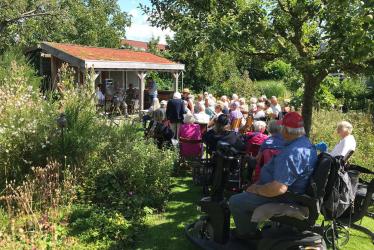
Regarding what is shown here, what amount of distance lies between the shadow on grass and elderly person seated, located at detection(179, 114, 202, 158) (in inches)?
29.6

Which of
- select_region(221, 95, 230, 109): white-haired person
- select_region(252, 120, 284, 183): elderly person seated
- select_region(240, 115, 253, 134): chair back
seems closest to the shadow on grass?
select_region(252, 120, 284, 183): elderly person seated

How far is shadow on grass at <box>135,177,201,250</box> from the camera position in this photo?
5148mm

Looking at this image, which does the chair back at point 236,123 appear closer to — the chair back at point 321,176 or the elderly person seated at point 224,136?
the elderly person seated at point 224,136

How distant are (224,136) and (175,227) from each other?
1.78 m

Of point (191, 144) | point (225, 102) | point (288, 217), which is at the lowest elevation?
point (288, 217)

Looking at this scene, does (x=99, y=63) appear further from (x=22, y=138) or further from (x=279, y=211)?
(x=279, y=211)

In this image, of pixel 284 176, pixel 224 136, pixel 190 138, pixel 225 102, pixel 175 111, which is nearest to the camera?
pixel 284 176

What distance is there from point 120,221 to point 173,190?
1936mm

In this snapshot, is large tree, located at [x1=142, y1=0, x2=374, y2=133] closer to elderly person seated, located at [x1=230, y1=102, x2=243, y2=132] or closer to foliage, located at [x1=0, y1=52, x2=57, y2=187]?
elderly person seated, located at [x1=230, y1=102, x2=243, y2=132]

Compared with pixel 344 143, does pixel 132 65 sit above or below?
A: above

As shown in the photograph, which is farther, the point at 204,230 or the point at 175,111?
the point at 175,111

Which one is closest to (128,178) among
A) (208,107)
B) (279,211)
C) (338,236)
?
(279,211)

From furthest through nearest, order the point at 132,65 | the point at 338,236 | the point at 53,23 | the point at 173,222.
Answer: the point at 53,23 < the point at 132,65 < the point at 173,222 < the point at 338,236

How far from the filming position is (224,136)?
675 centimetres
